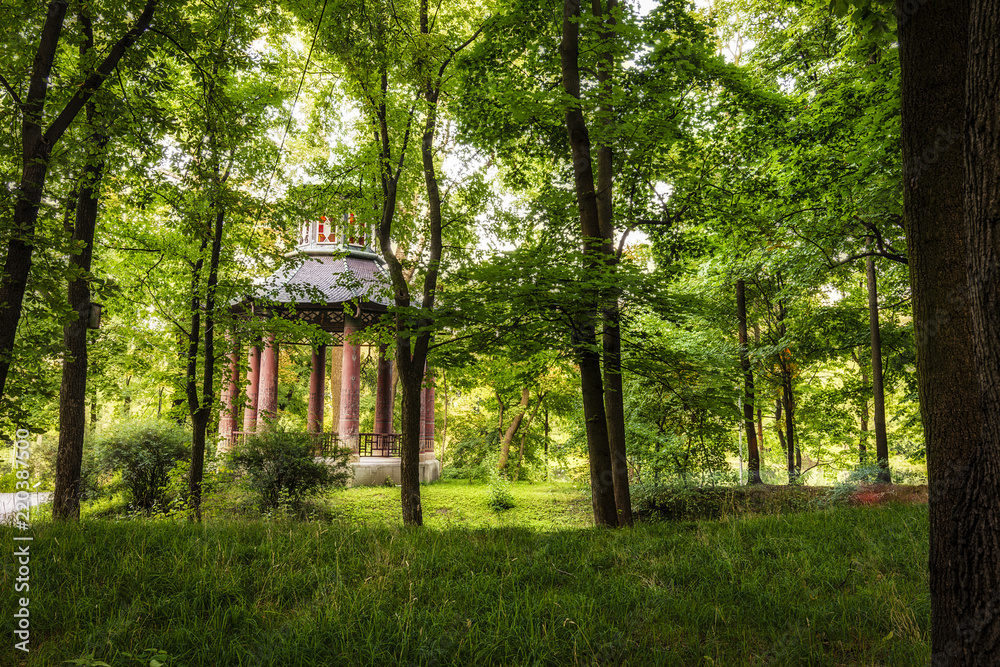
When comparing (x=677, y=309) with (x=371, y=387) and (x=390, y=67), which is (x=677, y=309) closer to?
(x=390, y=67)

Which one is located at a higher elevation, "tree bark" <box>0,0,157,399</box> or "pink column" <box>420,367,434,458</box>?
"tree bark" <box>0,0,157,399</box>

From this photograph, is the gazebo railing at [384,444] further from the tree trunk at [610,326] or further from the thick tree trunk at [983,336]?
the thick tree trunk at [983,336]

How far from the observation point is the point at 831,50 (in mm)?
10781

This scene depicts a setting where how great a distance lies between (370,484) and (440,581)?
50.0ft

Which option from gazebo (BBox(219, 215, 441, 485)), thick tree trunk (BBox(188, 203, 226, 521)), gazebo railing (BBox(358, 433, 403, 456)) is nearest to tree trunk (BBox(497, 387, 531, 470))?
gazebo (BBox(219, 215, 441, 485))

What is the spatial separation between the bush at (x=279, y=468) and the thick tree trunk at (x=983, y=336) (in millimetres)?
9976

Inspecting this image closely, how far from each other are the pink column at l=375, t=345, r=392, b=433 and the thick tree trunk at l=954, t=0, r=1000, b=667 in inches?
695

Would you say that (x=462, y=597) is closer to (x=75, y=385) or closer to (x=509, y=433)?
(x=75, y=385)

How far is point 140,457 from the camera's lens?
462 inches

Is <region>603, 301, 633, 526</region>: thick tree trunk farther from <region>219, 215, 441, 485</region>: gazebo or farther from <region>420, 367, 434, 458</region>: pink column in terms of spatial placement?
<region>420, 367, 434, 458</region>: pink column

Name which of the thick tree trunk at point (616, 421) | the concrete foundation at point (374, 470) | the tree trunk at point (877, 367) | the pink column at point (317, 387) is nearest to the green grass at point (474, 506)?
the concrete foundation at point (374, 470)

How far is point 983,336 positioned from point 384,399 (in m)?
18.4

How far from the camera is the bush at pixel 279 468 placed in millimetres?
10039

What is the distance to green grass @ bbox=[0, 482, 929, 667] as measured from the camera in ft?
9.14
